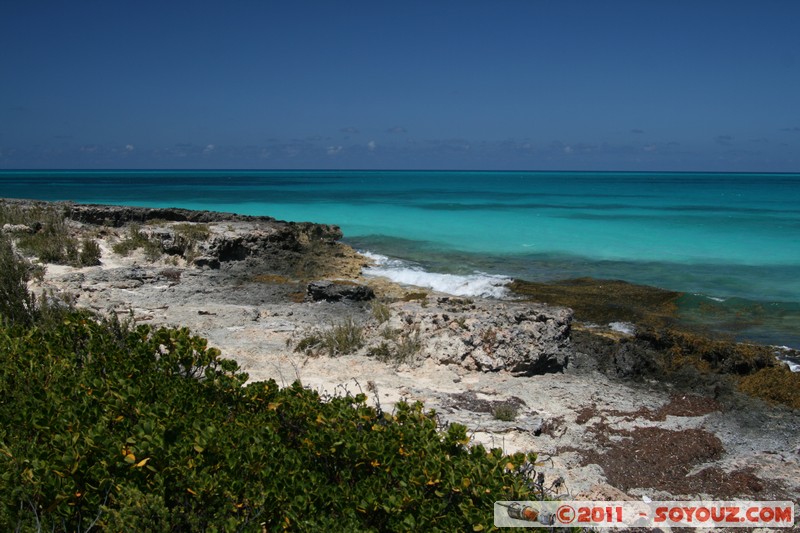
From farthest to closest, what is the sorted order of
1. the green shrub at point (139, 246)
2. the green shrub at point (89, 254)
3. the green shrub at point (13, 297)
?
the green shrub at point (139, 246), the green shrub at point (89, 254), the green shrub at point (13, 297)

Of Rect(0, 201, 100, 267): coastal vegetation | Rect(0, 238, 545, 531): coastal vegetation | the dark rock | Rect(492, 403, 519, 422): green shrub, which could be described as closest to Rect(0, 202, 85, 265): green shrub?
Rect(0, 201, 100, 267): coastal vegetation

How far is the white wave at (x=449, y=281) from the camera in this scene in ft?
46.9

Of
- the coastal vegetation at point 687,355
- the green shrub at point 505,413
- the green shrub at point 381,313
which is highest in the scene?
the green shrub at point 381,313

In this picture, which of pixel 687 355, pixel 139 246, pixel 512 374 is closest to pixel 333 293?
pixel 512 374

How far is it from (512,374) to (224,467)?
520 centimetres

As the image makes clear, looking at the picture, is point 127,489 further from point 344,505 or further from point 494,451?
point 494,451

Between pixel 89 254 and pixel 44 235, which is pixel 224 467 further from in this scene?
pixel 44 235

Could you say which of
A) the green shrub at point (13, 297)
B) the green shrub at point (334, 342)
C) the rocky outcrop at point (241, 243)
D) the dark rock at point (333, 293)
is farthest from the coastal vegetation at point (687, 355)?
the green shrub at point (13, 297)

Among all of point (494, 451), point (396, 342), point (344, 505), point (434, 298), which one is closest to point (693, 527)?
point (494, 451)

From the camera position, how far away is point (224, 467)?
306 centimetres

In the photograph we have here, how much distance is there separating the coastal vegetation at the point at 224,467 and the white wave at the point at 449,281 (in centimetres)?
1055

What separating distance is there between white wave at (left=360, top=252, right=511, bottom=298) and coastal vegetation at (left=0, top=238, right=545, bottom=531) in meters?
10.6

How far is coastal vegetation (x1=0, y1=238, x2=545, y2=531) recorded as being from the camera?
2.81 metres

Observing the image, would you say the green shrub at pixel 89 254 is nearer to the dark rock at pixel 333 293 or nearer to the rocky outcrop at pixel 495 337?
the dark rock at pixel 333 293
